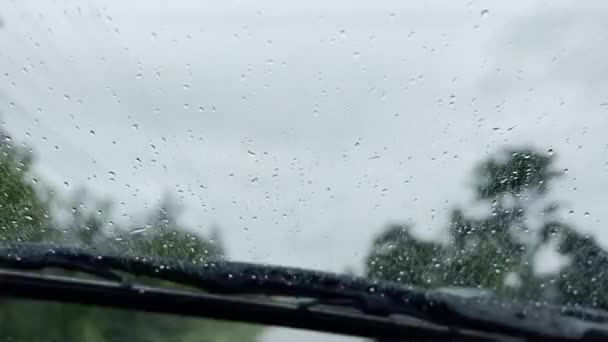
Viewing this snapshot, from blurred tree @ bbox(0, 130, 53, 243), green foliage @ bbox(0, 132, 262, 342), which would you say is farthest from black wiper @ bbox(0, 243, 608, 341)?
blurred tree @ bbox(0, 130, 53, 243)

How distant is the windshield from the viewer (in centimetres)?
400

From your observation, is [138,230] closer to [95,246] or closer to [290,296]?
[95,246]

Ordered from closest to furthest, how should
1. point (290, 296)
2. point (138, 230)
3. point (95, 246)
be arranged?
point (290, 296), point (95, 246), point (138, 230)

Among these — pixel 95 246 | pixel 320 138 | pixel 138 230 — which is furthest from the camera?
pixel 320 138

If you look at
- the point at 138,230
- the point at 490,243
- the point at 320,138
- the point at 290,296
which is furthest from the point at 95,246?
the point at 490,243

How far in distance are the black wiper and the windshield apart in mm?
80

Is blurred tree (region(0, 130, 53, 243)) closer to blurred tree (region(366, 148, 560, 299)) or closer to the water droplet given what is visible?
the water droplet

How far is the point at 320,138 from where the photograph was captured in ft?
14.6

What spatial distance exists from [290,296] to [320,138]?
34.0 inches

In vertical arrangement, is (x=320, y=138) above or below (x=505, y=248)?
above

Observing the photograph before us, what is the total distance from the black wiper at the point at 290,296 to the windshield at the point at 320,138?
8cm

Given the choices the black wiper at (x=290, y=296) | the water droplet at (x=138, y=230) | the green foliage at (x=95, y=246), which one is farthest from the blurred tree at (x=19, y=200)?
the water droplet at (x=138, y=230)

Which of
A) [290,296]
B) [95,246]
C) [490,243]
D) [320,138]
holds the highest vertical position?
[320,138]

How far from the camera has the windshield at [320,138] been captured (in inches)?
158
